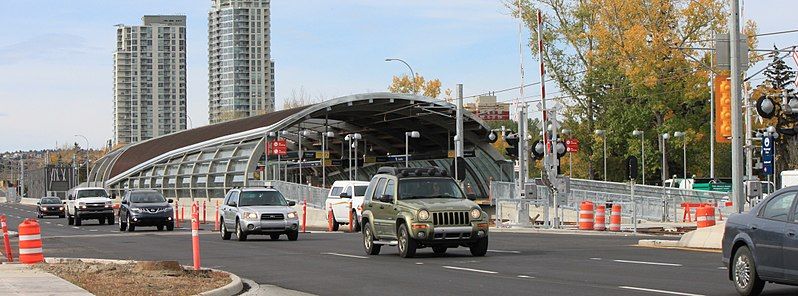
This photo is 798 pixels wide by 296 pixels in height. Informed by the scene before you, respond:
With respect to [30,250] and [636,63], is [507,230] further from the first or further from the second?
[636,63]

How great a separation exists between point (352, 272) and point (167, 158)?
7583cm

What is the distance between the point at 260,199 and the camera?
37.4 metres

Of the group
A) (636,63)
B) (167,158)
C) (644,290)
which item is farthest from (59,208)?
(644,290)

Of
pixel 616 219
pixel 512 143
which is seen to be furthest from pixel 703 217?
pixel 512 143

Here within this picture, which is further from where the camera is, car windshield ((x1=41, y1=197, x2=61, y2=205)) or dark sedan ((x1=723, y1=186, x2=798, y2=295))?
car windshield ((x1=41, y1=197, x2=61, y2=205))

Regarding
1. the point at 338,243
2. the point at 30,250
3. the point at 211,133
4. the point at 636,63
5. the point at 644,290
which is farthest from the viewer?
the point at 211,133

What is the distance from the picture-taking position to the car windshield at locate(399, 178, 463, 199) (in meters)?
26.1

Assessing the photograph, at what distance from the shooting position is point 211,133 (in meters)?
93.7

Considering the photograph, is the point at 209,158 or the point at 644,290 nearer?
the point at 644,290

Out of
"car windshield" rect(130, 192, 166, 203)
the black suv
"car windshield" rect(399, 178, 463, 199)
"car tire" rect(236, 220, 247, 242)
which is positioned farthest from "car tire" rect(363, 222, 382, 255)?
"car windshield" rect(130, 192, 166, 203)

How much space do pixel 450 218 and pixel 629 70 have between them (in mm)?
51893

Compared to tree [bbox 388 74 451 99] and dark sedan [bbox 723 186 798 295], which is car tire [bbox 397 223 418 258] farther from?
tree [bbox 388 74 451 99]

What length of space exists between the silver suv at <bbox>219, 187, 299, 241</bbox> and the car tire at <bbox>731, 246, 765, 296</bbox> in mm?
21830

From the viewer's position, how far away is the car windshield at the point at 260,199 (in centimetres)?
3719
